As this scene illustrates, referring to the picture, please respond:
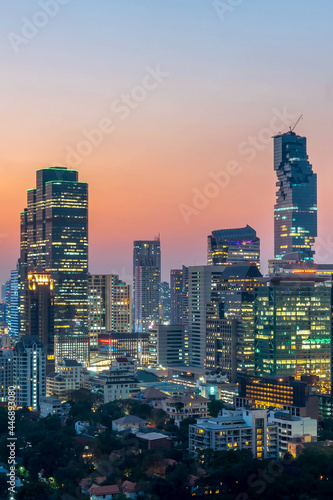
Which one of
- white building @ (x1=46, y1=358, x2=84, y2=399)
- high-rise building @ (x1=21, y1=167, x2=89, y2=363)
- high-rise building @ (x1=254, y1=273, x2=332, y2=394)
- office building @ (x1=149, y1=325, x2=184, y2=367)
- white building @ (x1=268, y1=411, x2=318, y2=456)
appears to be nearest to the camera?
white building @ (x1=268, y1=411, x2=318, y2=456)

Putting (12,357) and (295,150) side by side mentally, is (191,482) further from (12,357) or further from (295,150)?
(295,150)

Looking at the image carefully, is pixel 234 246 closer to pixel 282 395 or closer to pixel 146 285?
pixel 146 285

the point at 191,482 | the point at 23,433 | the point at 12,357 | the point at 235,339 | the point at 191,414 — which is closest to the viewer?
the point at 191,482

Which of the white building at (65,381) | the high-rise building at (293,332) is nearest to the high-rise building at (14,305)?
the white building at (65,381)

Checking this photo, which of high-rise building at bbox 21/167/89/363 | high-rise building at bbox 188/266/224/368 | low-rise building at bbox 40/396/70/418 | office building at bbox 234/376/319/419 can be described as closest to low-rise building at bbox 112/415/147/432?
office building at bbox 234/376/319/419

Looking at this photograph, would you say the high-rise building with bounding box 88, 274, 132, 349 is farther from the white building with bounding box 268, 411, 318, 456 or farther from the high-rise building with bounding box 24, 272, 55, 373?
the white building with bounding box 268, 411, 318, 456

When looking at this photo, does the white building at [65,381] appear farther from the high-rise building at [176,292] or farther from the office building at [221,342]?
the high-rise building at [176,292]

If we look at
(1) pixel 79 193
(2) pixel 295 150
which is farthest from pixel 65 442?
(2) pixel 295 150
